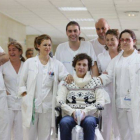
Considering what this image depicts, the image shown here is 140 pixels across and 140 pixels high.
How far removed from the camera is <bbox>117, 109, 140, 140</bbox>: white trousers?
4.50 metres

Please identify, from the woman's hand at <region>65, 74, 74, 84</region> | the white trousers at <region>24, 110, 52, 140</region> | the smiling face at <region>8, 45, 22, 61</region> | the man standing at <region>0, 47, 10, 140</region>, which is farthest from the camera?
the smiling face at <region>8, 45, 22, 61</region>

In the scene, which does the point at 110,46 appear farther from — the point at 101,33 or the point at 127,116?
the point at 127,116

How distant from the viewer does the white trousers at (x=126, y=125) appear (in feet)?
14.8

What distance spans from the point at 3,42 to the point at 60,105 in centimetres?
677

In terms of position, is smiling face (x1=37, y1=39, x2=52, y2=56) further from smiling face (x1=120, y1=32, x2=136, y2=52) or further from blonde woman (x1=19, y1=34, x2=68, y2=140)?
smiling face (x1=120, y1=32, x2=136, y2=52)

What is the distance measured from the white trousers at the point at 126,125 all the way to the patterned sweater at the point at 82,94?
1.36 ft

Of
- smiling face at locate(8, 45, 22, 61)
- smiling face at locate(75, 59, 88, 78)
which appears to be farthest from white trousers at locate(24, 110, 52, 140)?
smiling face at locate(8, 45, 22, 61)

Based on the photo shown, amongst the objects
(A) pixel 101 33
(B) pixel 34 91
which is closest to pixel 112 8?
(A) pixel 101 33

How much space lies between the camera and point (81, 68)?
175 inches

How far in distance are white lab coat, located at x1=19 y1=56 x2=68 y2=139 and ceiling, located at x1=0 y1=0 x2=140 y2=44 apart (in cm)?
398

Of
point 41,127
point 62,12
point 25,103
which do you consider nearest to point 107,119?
point 41,127

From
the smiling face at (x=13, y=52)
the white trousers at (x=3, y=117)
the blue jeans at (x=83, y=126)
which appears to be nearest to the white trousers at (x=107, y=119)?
the blue jeans at (x=83, y=126)

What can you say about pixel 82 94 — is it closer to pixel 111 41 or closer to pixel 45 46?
pixel 45 46

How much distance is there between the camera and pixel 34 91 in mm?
4508
